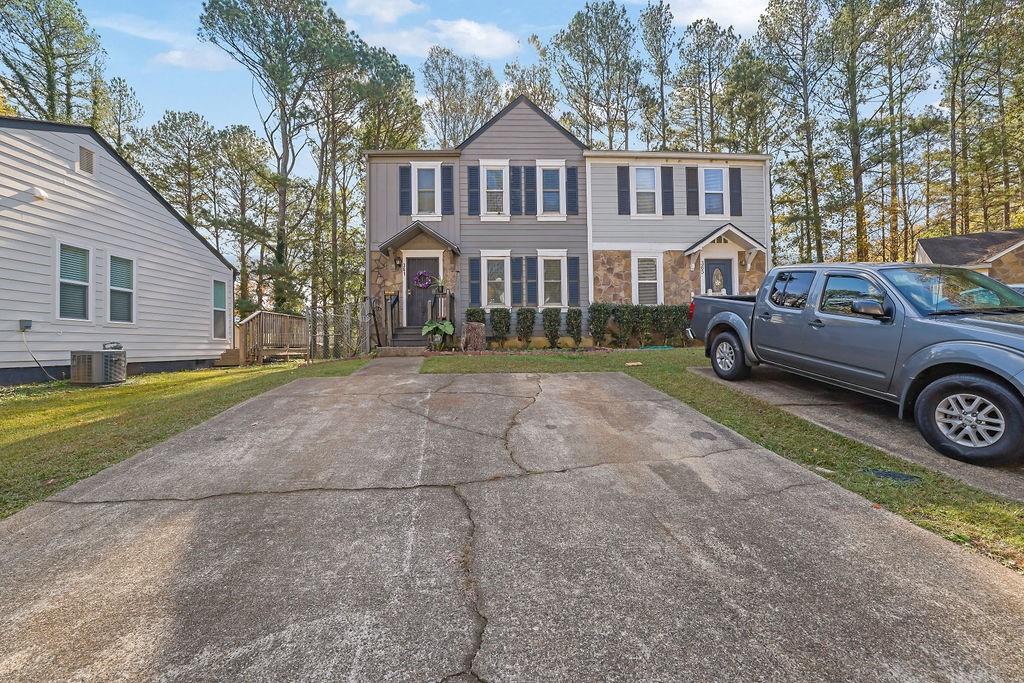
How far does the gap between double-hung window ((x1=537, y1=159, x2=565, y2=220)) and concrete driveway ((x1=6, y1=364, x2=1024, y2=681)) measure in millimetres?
11112

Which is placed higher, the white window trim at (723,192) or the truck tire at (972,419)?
the white window trim at (723,192)

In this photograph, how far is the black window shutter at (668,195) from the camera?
1402cm

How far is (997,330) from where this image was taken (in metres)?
3.58

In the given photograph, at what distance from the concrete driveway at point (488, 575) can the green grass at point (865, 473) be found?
195 millimetres

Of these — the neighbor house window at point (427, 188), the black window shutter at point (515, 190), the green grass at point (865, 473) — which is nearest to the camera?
the green grass at point (865, 473)

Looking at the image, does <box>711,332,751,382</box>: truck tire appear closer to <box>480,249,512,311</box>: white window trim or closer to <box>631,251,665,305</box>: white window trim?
<box>631,251,665,305</box>: white window trim

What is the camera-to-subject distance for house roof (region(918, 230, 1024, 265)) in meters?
14.9

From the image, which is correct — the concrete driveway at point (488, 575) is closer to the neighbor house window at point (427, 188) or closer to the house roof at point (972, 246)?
the neighbor house window at point (427, 188)

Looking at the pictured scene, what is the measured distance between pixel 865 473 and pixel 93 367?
11391 millimetres

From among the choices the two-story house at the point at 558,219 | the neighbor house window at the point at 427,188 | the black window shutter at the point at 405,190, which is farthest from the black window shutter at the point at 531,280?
the black window shutter at the point at 405,190

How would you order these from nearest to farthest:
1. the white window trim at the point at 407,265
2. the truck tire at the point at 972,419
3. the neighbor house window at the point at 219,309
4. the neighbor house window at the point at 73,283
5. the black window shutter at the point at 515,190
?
the truck tire at the point at 972,419, the neighbor house window at the point at 73,283, the white window trim at the point at 407,265, the neighbor house window at the point at 219,309, the black window shutter at the point at 515,190

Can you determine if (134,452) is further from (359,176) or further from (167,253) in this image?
(359,176)

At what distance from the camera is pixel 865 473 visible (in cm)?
339

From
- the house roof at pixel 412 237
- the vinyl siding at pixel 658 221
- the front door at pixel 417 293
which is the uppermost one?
the vinyl siding at pixel 658 221
